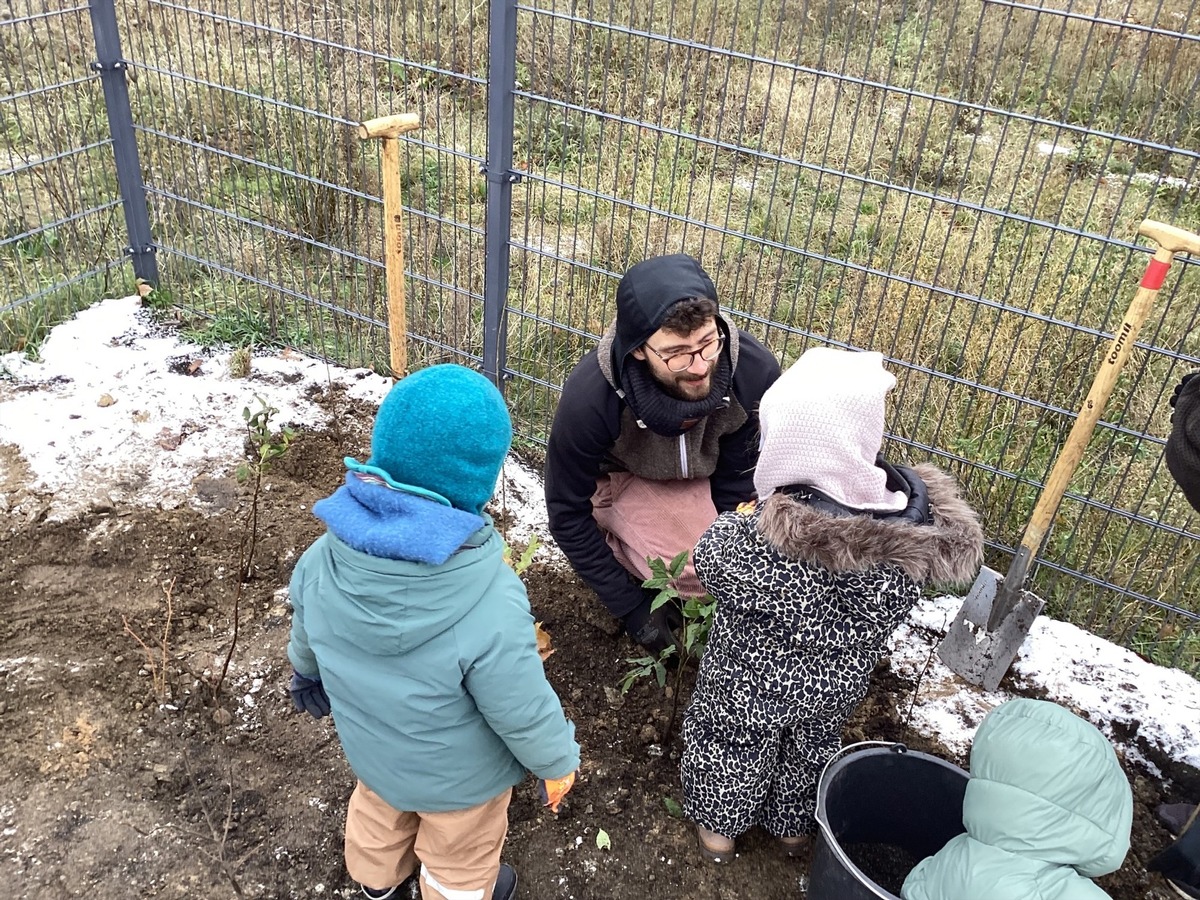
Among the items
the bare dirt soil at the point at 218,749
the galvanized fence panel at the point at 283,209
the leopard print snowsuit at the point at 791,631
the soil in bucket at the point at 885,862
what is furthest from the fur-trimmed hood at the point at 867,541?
the galvanized fence panel at the point at 283,209

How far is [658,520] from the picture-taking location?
2.88 m

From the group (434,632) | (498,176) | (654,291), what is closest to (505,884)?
(434,632)

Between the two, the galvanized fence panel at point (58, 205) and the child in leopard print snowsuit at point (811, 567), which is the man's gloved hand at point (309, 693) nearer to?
the child in leopard print snowsuit at point (811, 567)

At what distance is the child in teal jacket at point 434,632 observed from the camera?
5.28ft

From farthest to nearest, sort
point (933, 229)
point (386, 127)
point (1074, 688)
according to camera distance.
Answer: point (933, 229) < point (1074, 688) < point (386, 127)

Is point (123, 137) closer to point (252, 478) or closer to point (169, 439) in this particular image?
point (169, 439)

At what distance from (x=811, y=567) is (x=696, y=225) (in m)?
1.54

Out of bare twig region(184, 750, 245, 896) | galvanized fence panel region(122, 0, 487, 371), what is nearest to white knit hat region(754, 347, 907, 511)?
bare twig region(184, 750, 245, 896)

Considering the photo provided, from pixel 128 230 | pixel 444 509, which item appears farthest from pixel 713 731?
pixel 128 230

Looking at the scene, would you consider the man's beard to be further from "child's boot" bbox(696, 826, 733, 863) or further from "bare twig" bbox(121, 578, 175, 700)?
"bare twig" bbox(121, 578, 175, 700)

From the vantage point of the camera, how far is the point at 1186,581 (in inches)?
117

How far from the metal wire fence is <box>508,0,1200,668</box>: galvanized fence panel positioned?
0.02 metres

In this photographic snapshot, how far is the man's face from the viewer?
2.38m

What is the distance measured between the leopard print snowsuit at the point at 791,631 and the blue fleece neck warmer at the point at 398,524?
619mm
